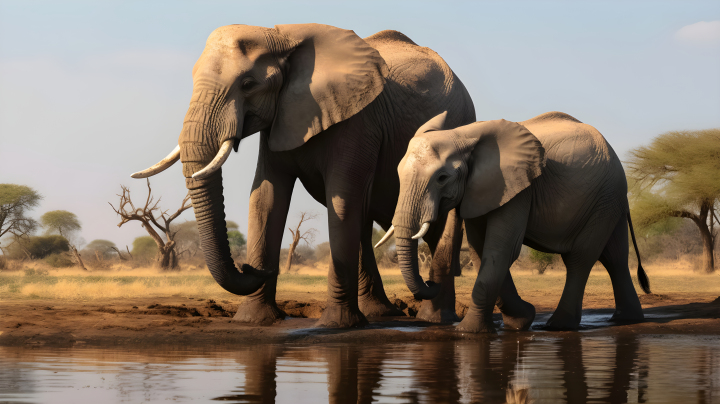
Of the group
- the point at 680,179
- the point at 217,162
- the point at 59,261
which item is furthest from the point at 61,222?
the point at 217,162

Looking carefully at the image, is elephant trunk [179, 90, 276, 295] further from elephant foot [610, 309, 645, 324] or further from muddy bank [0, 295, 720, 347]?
elephant foot [610, 309, 645, 324]

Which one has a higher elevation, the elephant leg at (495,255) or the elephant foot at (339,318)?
the elephant leg at (495,255)

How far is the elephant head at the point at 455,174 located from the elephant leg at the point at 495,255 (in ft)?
0.76

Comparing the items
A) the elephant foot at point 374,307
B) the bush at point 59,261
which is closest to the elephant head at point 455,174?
the elephant foot at point 374,307

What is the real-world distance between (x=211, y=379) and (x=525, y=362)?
99.5 inches

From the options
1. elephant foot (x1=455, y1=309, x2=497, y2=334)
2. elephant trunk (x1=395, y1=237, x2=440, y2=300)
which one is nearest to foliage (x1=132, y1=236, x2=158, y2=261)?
elephant foot (x1=455, y1=309, x2=497, y2=334)

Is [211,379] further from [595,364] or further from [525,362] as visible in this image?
[595,364]

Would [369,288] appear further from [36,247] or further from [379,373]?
[36,247]

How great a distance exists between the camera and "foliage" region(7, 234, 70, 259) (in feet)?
140

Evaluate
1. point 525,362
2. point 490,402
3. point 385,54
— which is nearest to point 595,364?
point 525,362

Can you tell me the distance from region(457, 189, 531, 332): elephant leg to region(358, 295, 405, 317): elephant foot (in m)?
2.37

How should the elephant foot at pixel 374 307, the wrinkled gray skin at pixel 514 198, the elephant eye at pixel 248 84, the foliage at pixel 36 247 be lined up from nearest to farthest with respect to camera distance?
the wrinkled gray skin at pixel 514 198 → the elephant eye at pixel 248 84 → the elephant foot at pixel 374 307 → the foliage at pixel 36 247

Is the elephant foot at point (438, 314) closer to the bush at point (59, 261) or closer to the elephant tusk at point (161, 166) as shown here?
the elephant tusk at point (161, 166)

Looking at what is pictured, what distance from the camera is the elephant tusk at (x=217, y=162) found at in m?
8.40
